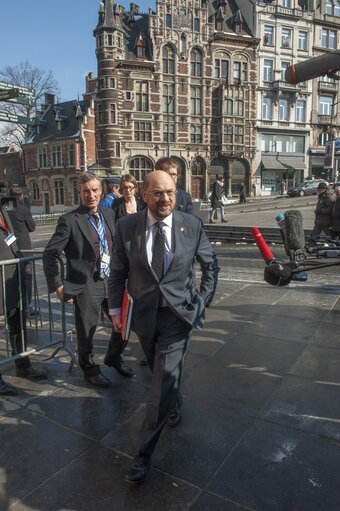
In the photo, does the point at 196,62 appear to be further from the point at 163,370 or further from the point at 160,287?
the point at 163,370

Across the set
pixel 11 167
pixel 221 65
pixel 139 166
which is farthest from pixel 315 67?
pixel 11 167

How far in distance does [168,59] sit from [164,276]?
132 ft

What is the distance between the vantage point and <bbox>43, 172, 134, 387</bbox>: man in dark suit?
3.20m

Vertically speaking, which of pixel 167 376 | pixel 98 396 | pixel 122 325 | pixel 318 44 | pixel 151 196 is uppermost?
pixel 318 44

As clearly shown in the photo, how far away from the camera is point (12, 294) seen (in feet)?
11.3

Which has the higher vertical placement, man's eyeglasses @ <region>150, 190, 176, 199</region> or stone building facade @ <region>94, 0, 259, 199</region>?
stone building facade @ <region>94, 0, 259, 199</region>

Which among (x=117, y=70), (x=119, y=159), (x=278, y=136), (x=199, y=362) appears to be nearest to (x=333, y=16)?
(x=278, y=136)

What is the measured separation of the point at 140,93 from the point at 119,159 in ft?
23.1

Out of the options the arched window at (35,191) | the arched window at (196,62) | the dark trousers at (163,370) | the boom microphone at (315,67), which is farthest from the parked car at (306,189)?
the dark trousers at (163,370)

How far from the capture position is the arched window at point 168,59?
1458 inches

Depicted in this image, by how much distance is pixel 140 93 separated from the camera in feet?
121

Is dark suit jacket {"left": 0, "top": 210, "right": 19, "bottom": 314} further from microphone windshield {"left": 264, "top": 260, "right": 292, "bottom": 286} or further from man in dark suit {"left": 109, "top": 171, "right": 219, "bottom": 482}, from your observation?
microphone windshield {"left": 264, "top": 260, "right": 292, "bottom": 286}

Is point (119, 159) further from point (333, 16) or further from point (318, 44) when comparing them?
point (333, 16)

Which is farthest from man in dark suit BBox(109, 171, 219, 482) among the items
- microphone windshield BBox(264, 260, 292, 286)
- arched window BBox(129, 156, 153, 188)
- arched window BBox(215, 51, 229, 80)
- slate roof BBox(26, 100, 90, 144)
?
arched window BBox(215, 51, 229, 80)
